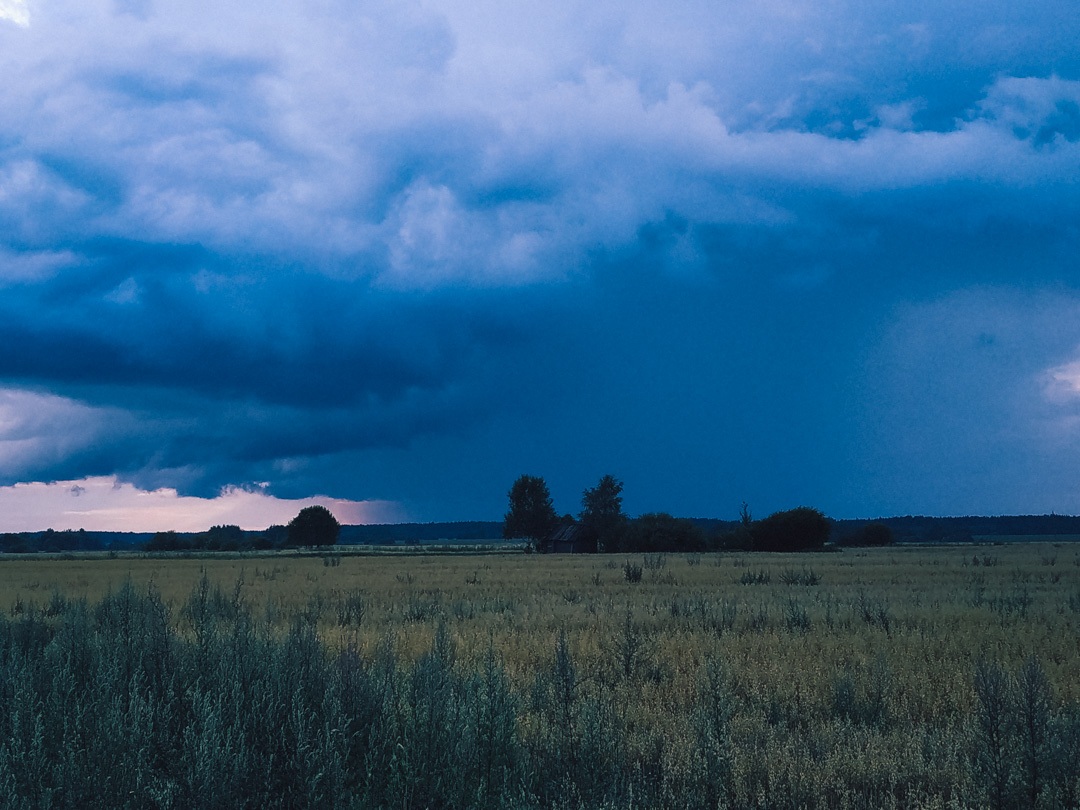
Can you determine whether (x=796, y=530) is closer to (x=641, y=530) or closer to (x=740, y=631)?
(x=641, y=530)

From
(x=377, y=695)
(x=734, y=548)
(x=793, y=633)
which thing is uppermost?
(x=377, y=695)

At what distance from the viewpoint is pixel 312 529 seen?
135125 mm

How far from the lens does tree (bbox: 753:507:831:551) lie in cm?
7981

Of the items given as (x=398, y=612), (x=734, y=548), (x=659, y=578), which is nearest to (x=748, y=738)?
(x=398, y=612)

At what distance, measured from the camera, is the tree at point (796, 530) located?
79.8 metres

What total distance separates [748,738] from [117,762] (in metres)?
5.10

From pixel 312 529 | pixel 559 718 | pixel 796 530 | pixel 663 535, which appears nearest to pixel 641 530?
pixel 663 535

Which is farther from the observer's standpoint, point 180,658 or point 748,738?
point 180,658

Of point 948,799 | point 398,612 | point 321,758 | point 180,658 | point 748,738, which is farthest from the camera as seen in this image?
point 398,612

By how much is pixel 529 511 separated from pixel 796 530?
49619mm

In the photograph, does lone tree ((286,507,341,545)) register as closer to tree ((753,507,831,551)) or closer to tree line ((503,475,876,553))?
tree line ((503,475,876,553))

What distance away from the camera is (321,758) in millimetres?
5062

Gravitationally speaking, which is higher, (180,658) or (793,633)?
(180,658)

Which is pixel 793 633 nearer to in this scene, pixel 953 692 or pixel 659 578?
pixel 953 692
